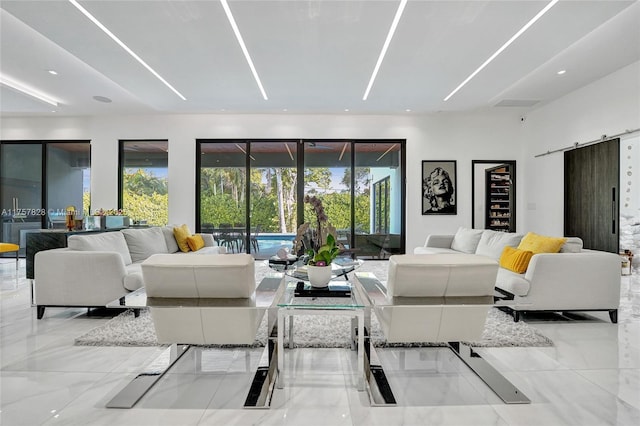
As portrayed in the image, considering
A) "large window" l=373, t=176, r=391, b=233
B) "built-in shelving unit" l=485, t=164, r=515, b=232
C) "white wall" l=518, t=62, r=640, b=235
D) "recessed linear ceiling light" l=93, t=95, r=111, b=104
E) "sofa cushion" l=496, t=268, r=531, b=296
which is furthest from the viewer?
"built-in shelving unit" l=485, t=164, r=515, b=232

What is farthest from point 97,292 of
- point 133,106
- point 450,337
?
point 133,106

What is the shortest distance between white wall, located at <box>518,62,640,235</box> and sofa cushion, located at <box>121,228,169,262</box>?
626 centimetres

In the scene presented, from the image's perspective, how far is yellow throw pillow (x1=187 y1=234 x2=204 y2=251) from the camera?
16.9 ft

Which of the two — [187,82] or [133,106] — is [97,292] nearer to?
[187,82]

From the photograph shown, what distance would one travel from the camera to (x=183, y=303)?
179cm

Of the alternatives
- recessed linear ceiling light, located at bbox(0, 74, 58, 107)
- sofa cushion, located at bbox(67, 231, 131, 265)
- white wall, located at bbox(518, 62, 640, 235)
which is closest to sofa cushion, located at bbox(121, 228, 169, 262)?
sofa cushion, located at bbox(67, 231, 131, 265)

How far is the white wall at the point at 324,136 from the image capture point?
689 centimetres

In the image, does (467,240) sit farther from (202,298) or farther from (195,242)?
(202,298)

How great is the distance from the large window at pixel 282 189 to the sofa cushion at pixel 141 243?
7.78 ft

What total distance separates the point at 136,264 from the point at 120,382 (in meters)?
2.03

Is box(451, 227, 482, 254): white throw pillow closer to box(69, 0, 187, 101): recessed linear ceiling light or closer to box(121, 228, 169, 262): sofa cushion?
box(121, 228, 169, 262): sofa cushion

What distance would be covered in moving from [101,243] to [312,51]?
3125 millimetres

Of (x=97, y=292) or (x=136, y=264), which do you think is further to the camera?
(x=136, y=264)

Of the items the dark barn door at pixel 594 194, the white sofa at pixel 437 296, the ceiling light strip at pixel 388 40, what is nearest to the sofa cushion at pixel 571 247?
the white sofa at pixel 437 296
